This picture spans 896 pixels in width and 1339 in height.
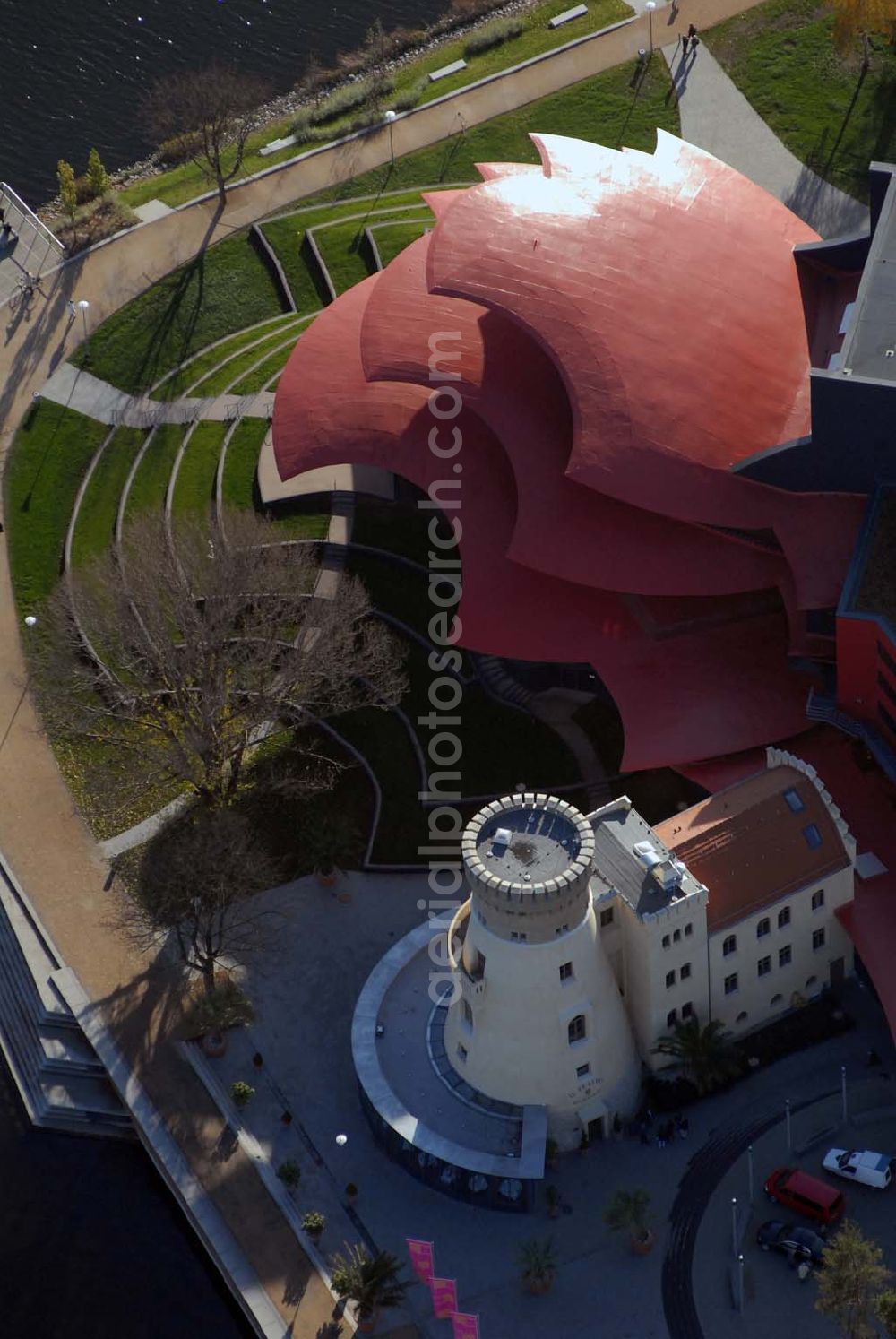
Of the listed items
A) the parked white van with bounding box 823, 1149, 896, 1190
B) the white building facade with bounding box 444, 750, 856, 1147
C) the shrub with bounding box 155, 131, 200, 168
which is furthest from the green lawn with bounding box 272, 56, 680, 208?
the parked white van with bounding box 823, 1149, 896, 1190

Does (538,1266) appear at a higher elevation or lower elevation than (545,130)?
lower

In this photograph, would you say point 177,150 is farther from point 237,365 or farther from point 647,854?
point 647,854

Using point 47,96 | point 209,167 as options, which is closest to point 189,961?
point 209,167

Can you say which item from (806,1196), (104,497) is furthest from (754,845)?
(104,497)

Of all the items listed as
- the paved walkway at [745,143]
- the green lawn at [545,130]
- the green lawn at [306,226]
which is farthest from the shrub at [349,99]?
the paved walkway at [745,143]

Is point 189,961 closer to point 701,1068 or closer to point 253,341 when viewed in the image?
point 701,1068

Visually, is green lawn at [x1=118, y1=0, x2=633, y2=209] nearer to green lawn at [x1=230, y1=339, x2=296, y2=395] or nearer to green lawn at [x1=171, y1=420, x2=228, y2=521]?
green lawn at [x1=230, y1=339, x2=296, y2=395]
